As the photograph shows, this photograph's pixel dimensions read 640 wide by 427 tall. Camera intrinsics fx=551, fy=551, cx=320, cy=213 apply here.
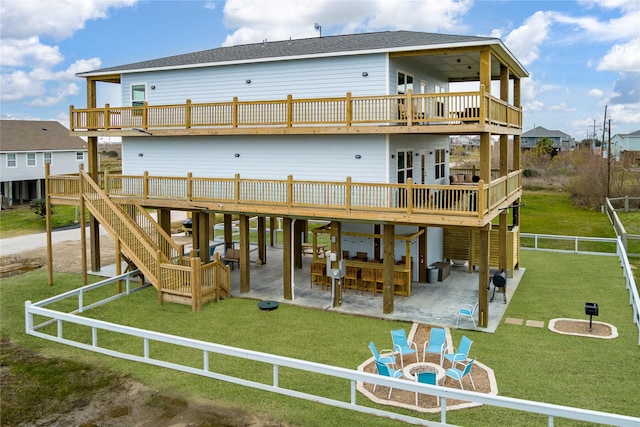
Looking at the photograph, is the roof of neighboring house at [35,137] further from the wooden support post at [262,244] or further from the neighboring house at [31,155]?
the wooden support post at [262,244]

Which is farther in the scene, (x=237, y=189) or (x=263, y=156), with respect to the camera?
(x=263, y=156)

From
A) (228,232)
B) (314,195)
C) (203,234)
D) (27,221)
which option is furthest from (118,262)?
(27,221)

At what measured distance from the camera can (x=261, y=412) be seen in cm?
1067

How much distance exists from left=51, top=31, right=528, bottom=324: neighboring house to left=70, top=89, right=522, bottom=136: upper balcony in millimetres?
50

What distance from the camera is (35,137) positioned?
49.1m

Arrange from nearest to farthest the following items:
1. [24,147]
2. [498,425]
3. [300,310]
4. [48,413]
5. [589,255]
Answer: [498,425] < [48,413] < [300,310] < [589,255] < [24,147]

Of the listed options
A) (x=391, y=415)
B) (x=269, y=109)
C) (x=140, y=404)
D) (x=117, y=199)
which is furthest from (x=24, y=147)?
(x=391, y=415)

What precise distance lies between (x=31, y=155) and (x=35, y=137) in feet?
9.91

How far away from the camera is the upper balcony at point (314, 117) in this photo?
635 inches

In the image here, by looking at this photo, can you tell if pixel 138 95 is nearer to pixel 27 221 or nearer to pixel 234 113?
pixel 234 113

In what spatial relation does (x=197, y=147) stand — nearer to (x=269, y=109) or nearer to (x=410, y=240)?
(x=269, y=109)

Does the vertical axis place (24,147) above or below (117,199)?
above

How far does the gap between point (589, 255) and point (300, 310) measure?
1562 centimetres

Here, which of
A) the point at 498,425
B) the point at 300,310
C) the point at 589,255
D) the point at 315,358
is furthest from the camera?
the point at 589,255
